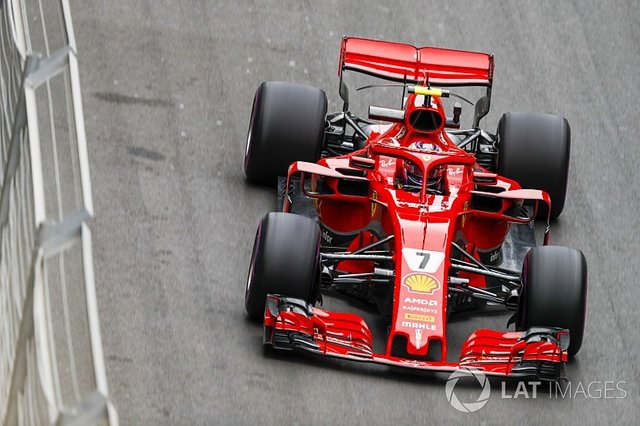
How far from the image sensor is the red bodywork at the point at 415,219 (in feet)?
32.4

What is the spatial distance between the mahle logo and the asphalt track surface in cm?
6

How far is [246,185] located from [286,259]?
2.60 meters

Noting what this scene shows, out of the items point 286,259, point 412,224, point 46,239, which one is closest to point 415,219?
point 412,224

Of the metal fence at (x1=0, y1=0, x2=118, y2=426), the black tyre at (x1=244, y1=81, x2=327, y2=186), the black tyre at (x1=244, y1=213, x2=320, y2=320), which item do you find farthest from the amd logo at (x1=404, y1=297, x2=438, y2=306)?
the metal fence at (x1=0, y1=0, x2=118, y2=426)

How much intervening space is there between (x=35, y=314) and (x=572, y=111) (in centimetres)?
1037

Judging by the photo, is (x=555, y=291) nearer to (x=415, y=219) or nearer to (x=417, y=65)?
(x=415, y=219)

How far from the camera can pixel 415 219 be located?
34.8 feet

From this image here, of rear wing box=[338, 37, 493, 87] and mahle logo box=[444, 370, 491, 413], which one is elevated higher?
rear wing box=[338, 37, 493, 87]

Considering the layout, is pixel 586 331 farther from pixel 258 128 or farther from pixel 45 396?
pixel 45 396

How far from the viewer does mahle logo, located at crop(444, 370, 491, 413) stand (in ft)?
32.3

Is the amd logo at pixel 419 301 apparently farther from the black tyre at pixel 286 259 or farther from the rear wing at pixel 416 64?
the rear wing at pixel 416 64

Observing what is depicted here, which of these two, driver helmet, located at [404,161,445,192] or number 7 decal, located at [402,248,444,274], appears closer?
number 7 decal, located at [402,248,444,274]

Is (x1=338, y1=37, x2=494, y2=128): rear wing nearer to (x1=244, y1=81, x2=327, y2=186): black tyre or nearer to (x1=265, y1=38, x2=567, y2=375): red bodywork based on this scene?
(x1=265, y1=38, x2=567, y2=375): red bodywork

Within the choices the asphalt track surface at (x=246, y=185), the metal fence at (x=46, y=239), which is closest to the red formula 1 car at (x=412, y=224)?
the asphalt track surface at (x=246, y=185)
